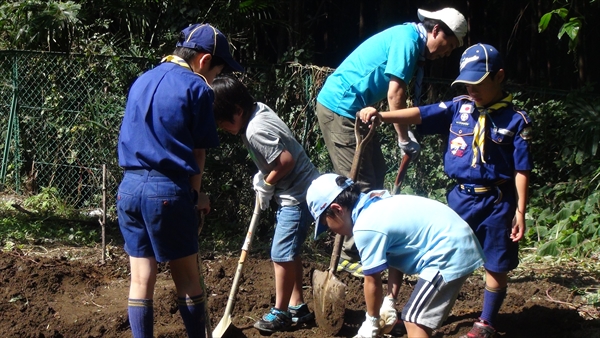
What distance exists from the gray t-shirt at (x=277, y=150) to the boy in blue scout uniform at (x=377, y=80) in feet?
2.25

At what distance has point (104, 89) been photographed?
714 cm

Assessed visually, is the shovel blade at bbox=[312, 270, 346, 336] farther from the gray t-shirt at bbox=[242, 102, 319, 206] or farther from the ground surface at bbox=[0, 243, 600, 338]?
the gray t-shirt at bbox=[242, 102, 319, 206]

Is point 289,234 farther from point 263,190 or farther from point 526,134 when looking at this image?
point 526,134

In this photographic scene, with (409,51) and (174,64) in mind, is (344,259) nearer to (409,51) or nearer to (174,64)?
(409,51)

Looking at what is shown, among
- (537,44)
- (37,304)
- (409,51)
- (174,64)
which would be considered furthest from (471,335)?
(537,44)

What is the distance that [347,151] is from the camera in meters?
4.86

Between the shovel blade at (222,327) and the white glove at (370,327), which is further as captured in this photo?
the shovel blade at (222,327)

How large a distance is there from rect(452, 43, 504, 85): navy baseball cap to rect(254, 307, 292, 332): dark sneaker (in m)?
1.70

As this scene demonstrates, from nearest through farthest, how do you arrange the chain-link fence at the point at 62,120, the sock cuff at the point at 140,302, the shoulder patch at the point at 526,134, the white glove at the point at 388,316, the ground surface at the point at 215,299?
1. the sock cuff at the point at 140,302
2. the white glove at the point at 388,316
3. the shoulder patch at the point at 526,134
4. the ground surface at the point at 215,299
5. the chain-link fence at the point at 62,120

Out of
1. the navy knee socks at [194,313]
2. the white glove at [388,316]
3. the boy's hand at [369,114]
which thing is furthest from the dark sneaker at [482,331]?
the navy knee socks at [194,313]

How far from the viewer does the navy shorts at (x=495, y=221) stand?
390 cm

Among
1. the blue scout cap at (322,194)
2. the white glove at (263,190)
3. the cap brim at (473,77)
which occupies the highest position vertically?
the cap brim at (473,77)

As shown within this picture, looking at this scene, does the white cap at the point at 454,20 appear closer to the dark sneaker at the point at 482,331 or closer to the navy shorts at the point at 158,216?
the dark sneaker at the point at 482,331

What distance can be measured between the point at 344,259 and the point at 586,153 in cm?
276
